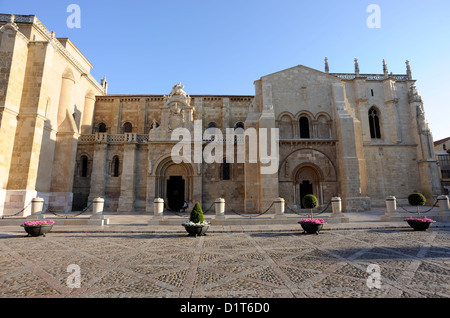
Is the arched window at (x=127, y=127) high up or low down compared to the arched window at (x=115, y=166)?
up

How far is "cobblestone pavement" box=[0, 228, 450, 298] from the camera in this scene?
3.95m

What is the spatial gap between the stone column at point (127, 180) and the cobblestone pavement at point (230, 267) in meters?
11.1

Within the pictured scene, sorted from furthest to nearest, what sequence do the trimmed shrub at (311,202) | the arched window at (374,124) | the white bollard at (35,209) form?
the arched window at (374,124) → the white bollard at (35,209) → the trimmed shrub at (311,202)

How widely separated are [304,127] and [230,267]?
1798cm

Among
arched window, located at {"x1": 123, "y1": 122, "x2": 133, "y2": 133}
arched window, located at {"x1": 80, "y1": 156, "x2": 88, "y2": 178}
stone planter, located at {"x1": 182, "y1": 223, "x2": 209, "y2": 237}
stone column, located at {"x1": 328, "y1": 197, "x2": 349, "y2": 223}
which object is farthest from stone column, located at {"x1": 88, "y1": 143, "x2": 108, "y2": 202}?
stone column, located at {"x1": 328, "y1": 197, "x2": 349, "y2": 223}

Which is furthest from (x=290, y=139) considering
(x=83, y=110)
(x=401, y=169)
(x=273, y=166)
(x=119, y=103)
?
(x=83, y=110)

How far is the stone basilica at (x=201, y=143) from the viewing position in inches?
662

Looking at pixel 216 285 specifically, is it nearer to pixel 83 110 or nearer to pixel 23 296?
pixel 23 296

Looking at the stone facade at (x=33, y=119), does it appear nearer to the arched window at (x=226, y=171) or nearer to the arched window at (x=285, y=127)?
the arched window at (x=226, y=171)

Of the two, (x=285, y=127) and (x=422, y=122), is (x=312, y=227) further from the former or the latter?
(x=422, y=122)

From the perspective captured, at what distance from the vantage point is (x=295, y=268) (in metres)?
5.24

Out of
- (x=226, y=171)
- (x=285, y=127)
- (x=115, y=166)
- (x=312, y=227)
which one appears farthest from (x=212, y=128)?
(x=312, y=227)

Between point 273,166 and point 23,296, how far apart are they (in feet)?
52.2

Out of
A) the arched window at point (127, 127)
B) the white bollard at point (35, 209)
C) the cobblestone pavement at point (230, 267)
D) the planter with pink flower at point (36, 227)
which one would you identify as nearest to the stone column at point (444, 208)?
the cobblestone pavement at point (230, 267)
